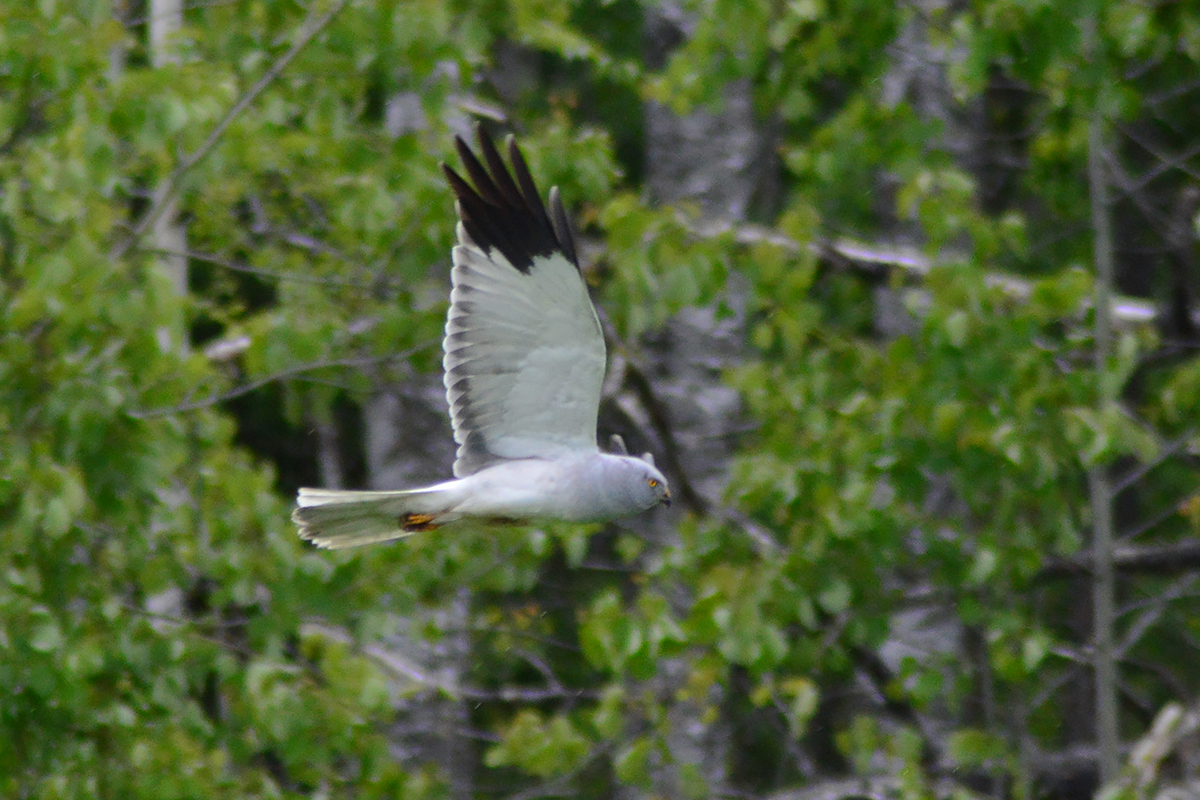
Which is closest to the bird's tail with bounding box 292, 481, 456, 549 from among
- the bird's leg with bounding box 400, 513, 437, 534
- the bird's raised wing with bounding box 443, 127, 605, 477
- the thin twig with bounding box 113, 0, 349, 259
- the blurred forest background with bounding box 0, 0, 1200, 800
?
the bird's leg with bounding box 400, 513, 437, 534

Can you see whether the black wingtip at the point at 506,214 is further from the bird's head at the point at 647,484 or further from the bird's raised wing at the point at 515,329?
the bird's head at the point at 647,484

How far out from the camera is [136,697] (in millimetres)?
5375

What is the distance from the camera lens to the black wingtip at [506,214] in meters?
4.31

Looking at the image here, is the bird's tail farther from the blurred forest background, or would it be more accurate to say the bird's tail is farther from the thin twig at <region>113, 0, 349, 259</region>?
the thin twig at <region>113, 0, 349, 259</region>

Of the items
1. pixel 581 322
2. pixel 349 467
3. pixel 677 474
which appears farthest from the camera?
pixel 349 467

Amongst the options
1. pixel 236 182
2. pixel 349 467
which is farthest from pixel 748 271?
pixel 349 467

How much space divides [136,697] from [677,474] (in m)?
2.26

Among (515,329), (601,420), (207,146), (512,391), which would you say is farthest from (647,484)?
(601,420)

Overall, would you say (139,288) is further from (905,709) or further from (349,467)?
(349,467)

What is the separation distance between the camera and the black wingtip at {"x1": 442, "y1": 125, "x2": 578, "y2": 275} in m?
4.31

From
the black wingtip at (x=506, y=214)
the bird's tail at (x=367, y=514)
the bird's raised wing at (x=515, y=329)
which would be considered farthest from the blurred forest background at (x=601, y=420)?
the black wingtip at (x=506, y=214)

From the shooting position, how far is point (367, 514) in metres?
4.83

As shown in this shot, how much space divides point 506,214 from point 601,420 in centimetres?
275

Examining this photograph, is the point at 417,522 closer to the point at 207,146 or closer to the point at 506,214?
the point at 506,214
